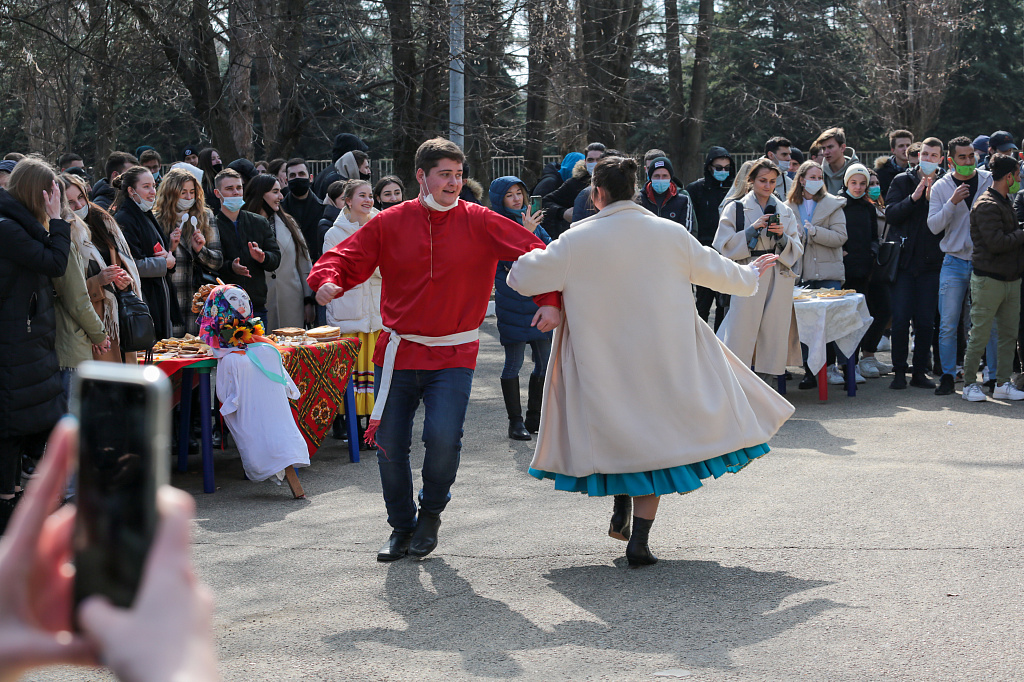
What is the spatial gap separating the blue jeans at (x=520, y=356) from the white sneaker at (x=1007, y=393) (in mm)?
4100

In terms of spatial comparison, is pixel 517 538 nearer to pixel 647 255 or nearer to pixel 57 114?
pixel 647 255

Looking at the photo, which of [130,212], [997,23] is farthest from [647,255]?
[997,23]

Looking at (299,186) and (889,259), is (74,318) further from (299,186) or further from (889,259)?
(889,259)

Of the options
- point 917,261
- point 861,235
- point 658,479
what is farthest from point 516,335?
point 917,261

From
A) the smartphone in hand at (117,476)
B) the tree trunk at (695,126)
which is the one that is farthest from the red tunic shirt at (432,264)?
the tree trunk at (695,126)

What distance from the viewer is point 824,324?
10016mm

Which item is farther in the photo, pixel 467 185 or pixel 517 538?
pixel 467 185

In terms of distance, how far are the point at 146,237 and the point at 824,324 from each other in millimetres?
5761

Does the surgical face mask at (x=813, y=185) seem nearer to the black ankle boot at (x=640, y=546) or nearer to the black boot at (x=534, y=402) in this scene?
the black boot at (x=534, y=402)

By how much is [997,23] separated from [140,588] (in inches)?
1723

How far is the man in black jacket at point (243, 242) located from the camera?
8.74 meters

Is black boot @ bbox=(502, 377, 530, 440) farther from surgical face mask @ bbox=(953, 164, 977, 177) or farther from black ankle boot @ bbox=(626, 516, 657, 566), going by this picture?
surgical face mask @ bbox=(953, 164, 977, 177)

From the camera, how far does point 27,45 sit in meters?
15.0

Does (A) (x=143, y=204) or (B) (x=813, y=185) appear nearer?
(A) (x=143, y=204)
